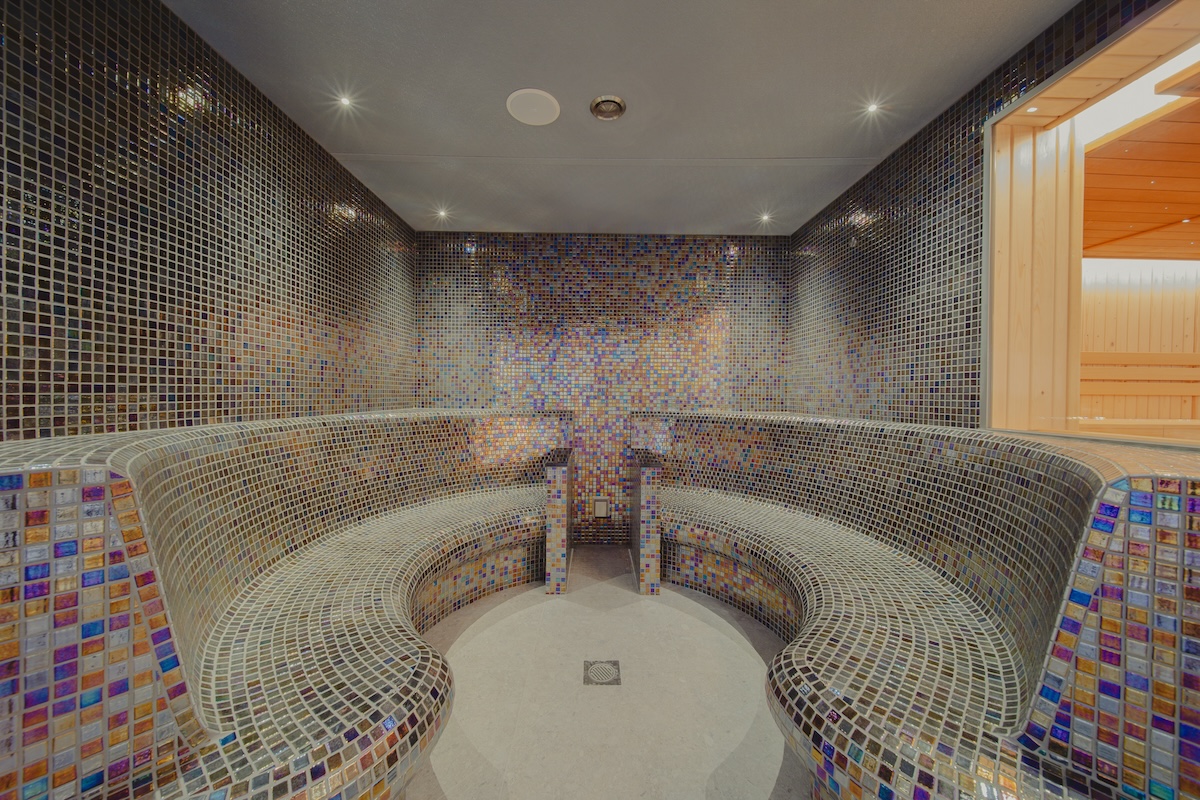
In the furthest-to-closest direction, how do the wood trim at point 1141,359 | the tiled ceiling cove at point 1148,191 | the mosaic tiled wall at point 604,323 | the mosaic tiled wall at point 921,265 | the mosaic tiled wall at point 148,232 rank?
the mosaic tiled wall at point 604,323
the wood trim at point 1141,359
the tiled ceiling cove at point 1148,191
the mosaic tiled wall at point 921,265
the mosaic tiled wall at point 148,232

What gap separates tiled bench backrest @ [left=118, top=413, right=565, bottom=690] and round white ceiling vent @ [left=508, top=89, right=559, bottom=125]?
1835 mm

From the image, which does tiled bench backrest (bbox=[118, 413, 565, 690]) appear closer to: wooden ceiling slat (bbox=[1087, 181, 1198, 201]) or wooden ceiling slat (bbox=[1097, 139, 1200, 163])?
wooden ceiling slat (bbox=[1097, 139, 1200, 163])

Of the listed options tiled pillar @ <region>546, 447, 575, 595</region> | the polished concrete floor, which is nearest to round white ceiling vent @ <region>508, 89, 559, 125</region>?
tiled pillar @ <region>546, 447, 575, 595</region>

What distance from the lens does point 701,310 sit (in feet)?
12.6

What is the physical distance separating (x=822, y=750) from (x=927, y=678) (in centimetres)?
37

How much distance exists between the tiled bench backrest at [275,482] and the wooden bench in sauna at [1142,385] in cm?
503

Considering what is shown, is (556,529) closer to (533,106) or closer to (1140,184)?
(533,106)

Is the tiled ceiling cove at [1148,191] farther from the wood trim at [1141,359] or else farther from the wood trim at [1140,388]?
the wood trim at [1140,388]

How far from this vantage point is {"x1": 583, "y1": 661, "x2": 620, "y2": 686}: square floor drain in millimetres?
1805

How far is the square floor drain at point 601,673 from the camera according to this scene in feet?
5.92

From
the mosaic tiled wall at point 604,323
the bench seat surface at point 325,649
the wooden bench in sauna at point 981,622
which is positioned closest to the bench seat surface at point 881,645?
the wooden bench in sauna at point 981,622

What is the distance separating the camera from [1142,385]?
Answer: 3615mm

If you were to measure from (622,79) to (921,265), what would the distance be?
1859 millimetres

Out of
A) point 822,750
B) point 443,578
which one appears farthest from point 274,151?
point 822,750
